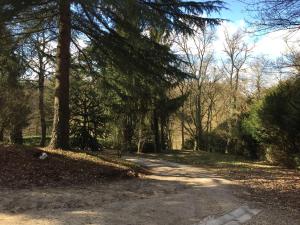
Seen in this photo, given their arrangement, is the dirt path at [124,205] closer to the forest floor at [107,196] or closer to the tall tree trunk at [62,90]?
the forest floor at [107,196]

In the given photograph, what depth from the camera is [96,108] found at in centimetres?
2806

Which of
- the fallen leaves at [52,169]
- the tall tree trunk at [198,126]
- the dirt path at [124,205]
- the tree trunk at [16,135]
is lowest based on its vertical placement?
the dirt path at [124,205]

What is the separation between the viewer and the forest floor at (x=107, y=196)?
7.58m

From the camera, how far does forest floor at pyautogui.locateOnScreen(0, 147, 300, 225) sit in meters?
7.58

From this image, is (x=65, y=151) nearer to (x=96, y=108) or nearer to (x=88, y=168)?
(x=88, y=168)

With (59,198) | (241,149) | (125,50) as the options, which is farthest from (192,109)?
(59,198)

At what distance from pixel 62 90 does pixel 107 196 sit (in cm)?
581

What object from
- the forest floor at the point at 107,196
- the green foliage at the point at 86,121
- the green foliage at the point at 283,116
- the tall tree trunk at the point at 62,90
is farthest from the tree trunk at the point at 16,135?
the green foliage at the point at 283,116

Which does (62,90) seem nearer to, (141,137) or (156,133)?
(141,137)

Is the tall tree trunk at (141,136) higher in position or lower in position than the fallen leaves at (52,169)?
higher

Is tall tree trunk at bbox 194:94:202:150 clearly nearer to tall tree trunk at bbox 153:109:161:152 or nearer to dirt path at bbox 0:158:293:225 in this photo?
tall tree trunk at bbox 153:109:161:152

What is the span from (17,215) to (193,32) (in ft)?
32.3

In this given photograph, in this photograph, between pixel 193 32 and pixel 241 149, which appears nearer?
pixel 193 32

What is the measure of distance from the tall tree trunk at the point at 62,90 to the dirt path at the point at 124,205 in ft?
11.2
